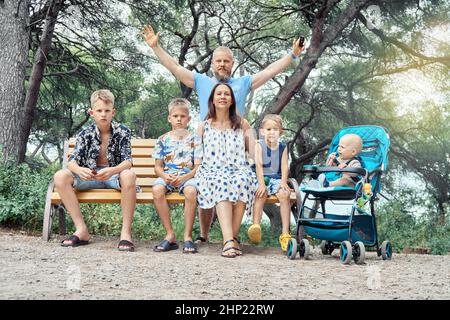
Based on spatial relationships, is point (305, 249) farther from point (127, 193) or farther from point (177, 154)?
point (127, 193)

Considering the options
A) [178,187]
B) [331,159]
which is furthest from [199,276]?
[331,159]

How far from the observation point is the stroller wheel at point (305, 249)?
468 centimetres

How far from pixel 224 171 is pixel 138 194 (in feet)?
2.68

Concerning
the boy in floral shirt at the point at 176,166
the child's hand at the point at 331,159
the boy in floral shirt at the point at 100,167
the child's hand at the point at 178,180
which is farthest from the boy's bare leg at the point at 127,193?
the child's hand at the point at 331,159

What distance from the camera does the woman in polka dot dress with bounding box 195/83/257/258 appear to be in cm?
461

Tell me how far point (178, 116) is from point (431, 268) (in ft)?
7.50

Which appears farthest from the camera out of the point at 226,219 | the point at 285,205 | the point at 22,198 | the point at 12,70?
the point at 12,70

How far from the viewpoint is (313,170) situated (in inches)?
187

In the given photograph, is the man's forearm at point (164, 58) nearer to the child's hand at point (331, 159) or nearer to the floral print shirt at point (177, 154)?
the floral print shirt at point (177, 154)

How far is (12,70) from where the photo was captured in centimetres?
795
